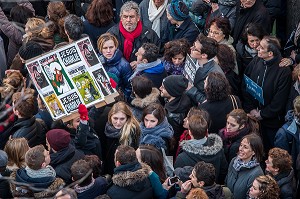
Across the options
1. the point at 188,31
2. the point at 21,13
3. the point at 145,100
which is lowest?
the point at 188,31

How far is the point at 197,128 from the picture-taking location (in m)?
8.96

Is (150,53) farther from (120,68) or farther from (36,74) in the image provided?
(36,74)

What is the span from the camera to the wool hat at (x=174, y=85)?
32.5 ft

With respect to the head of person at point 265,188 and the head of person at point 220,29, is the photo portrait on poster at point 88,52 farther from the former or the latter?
the head of person at point 265,188

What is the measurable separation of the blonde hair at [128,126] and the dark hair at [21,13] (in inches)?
126

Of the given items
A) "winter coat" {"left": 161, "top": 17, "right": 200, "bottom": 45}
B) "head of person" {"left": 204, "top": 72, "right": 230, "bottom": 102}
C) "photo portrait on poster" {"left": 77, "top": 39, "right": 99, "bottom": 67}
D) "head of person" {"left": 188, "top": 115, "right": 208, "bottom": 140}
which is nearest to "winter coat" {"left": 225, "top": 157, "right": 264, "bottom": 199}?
"head of person" {"left": 188, "top": 115, "right": 208, "bottom": 140}

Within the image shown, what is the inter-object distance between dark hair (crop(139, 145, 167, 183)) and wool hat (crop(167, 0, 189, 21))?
3.20 m

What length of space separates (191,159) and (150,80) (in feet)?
5.00

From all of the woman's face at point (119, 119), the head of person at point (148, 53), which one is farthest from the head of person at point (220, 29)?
the woman's face at point (119, 119)

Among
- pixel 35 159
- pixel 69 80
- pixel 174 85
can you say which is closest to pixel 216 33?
pixel 174 85

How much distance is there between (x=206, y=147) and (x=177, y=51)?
Result: 2.19 m

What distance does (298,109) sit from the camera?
938cm

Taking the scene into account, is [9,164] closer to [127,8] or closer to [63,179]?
[63,179]

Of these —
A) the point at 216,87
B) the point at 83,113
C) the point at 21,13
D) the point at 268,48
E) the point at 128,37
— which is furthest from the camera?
the point at 21,13
